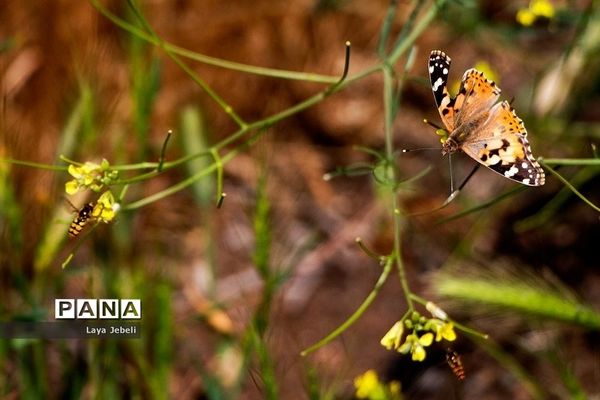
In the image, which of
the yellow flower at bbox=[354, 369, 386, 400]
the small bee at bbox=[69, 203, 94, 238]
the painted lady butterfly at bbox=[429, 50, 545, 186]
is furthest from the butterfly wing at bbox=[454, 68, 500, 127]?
the small bee at bbox=[69, 203, 94, 238]

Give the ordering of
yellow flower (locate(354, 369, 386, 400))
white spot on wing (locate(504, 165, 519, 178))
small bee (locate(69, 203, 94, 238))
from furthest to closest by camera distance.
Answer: yellow flower (locate(354, 369, 386, 400))
small bee (locate(69, 203, 94, 238))
white spot on wing (locate(504, 165, 519, 178))

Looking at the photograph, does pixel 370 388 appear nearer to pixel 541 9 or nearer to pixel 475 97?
pixel 475 97

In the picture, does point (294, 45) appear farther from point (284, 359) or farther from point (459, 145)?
point (459, 145)

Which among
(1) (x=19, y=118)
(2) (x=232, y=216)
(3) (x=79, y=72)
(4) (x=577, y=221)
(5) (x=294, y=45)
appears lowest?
(4) (x=577, y=221)

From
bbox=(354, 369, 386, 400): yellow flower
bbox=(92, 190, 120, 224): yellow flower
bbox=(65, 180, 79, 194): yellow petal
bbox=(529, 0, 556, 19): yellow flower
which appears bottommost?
bbox=(354, 369, 386, 400): yellow flower

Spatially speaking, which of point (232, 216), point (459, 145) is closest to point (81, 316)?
point (232, 216)

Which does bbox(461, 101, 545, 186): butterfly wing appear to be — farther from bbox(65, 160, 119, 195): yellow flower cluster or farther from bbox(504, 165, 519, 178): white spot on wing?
bbox(65, 160, 119, 195): yellow flower cluster

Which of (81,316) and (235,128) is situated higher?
(235,128)

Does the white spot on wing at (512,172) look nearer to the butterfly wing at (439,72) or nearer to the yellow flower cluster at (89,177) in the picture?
the butterfly wing at (439,72)
